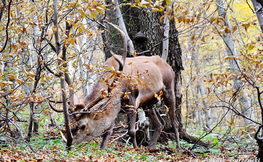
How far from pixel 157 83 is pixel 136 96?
1011 millimetres

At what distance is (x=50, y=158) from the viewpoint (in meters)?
3.69

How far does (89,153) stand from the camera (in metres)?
4.82

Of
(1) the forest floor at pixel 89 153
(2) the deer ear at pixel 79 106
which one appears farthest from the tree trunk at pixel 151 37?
(2) the deer ear at pixel 79 106

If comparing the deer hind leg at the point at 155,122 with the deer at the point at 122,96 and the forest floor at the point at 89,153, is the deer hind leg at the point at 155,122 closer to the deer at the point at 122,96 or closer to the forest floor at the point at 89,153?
the deer at the point at 122,96

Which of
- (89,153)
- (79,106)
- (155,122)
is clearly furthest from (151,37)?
(89,153)

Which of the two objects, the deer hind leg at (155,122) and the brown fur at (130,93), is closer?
the brown fur at (130,93)

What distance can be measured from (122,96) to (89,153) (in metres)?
1.74

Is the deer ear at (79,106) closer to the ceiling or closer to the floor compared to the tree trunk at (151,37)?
closer to the floor

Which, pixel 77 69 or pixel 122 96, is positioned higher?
pixel 77 69

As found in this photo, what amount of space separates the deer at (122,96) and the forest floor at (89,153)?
0.35m

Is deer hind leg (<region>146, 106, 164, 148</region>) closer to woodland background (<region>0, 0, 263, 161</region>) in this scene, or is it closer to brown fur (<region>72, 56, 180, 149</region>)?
brown fur (<region>72, 56, 180, 149</region>)

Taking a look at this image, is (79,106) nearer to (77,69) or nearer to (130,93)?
(77,69)

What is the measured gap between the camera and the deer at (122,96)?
15.1 feet

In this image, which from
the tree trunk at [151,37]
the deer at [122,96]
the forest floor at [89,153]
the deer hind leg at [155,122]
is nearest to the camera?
the forest floor at [89,153]
